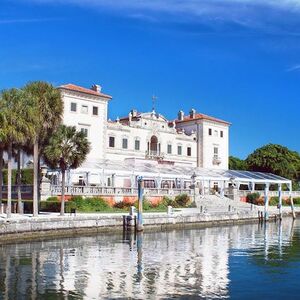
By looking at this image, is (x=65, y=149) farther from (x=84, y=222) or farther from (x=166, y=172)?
(x=166, y=172)

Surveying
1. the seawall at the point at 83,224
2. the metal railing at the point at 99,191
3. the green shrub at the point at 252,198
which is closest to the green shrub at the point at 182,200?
the metal railing at the point at 99,191

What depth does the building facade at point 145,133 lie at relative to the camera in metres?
→ 65.4

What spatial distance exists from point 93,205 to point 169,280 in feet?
86.8

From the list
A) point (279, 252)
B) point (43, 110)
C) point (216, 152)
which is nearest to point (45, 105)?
point (43, 110)

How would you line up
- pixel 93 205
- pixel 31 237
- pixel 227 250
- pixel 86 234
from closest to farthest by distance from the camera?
pixel 227 250, pixel 31 237, pixel 86 234, pixel 93 205

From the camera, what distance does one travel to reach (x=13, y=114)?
33281 mm

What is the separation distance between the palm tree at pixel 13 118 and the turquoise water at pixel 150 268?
6888 millimetres

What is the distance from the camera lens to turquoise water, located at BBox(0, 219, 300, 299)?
1844 centimetres

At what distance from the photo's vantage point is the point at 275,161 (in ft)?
271

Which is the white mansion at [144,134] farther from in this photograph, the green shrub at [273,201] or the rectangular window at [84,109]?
the green shrub at [273,201]

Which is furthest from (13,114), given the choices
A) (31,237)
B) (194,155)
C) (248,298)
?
(194,155)

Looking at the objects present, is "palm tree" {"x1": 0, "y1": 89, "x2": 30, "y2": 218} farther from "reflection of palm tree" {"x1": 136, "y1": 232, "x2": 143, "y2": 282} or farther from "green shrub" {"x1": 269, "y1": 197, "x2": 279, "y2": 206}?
"green shrub" {"x1": 269, "y1": 197, "x2": 279, "y2": 206}

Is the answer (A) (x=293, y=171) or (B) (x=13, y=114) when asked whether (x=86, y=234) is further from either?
(A) (x=293, y=171)

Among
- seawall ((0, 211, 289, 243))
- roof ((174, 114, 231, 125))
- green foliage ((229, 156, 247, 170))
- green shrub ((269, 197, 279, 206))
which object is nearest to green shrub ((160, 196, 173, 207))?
seawall ((0, 211, 289, 243))
